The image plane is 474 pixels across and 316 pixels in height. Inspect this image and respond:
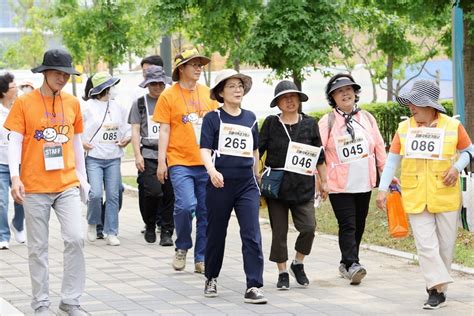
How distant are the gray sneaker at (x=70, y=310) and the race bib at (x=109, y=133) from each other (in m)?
4.77

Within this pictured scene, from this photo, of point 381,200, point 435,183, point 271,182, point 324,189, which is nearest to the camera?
point 435,183

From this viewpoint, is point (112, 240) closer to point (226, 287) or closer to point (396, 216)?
point (226, 287)

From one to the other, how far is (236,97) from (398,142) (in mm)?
1381

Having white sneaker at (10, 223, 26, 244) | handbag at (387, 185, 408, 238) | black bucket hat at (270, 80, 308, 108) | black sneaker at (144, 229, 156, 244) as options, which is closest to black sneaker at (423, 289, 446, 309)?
handbag at (387, 185, 408, 238)

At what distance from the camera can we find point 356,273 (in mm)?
9539

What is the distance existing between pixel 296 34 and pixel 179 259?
6788mm

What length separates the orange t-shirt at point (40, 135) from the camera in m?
8.24

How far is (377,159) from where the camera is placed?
999 cm

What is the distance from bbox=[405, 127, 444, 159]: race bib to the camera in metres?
8.57

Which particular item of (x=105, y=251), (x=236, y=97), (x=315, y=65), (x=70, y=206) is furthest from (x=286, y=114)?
(x=315, y=65)

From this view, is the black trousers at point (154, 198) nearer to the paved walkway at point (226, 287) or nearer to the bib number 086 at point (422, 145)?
the paved walkway at point (226, 287)

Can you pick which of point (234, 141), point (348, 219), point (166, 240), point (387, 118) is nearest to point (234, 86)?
point (234, 141)

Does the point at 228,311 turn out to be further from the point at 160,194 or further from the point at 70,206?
the point at 160,194

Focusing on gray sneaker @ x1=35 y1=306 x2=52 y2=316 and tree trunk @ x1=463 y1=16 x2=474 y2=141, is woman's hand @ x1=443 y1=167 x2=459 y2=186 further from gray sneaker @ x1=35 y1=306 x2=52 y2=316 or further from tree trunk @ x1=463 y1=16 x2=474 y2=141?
tree trunk @ x1=463 y1=16 x2=474 y2=141
